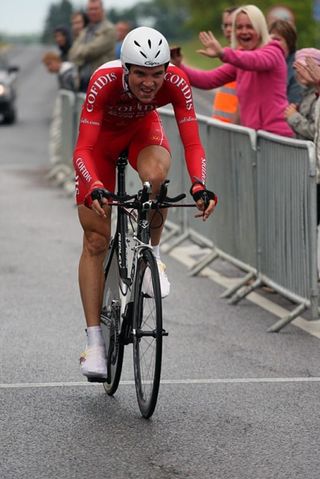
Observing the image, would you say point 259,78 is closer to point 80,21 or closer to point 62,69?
point 62,69

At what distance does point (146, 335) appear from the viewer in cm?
717

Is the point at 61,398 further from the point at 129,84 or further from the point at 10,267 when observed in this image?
the point at 10,267

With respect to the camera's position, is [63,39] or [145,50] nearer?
[145,50]

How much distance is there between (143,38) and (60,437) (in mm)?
1959

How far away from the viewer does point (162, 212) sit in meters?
7.73

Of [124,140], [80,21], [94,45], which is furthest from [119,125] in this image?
[80,21]

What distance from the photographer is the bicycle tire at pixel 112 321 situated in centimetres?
769

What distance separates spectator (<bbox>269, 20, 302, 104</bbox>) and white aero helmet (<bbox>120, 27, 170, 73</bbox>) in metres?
4.81

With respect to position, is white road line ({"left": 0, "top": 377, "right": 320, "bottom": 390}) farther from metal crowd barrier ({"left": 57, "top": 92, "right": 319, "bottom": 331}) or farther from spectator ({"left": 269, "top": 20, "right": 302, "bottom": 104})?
spectator ({"left": 269, "top": 20, "right": 302, "bottom": 104})

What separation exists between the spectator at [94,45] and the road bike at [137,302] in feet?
38.1

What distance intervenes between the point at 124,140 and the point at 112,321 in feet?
3.10

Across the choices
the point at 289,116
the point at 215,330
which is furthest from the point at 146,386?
the point at 289,116

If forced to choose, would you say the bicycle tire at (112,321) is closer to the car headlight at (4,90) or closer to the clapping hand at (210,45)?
the clapping hand at (210,45)

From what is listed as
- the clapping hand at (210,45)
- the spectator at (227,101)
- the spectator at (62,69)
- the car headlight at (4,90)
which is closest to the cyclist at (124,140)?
the clapping hand at (210,45)
